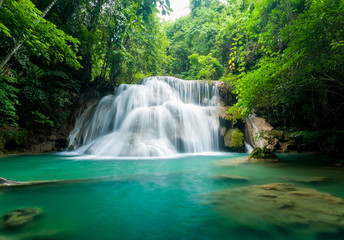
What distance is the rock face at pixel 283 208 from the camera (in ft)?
5.97

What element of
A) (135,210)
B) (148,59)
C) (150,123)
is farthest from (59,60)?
(135,210)

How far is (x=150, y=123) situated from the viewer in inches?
396

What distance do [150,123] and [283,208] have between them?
8.32m

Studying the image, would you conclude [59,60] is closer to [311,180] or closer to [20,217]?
[20,217]

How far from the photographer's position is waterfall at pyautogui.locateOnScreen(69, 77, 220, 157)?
29.0ft

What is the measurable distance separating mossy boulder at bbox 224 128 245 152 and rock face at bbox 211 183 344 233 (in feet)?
23.2

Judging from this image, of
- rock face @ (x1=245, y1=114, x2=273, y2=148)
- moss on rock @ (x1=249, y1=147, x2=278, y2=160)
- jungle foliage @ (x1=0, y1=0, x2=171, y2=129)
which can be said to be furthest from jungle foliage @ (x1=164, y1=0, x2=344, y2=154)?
jungle foliage @ (x1=0, y1=0, x2=171, y2=129)

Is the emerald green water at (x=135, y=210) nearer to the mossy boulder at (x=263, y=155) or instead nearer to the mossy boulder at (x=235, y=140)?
the mossy boulder at (x=263, y=155)

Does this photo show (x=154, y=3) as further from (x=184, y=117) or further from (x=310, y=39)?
(x=184, y=117)

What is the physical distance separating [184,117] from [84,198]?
8279mm

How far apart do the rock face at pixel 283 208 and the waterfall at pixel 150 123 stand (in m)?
5.76

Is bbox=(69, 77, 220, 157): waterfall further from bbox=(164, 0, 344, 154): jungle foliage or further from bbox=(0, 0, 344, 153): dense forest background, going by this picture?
bbox=(164, 0, 344, 154): jungle foliage

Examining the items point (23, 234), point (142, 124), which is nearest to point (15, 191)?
point (23, 234)

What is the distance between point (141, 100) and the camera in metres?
12.3
